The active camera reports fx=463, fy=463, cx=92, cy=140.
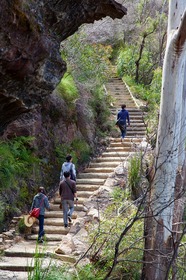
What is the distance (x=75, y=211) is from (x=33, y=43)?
5751mm

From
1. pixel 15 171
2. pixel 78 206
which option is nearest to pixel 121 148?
pixel 78 206

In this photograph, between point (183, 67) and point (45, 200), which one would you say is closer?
point (183, 67)

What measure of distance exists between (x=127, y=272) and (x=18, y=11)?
4.96 meters

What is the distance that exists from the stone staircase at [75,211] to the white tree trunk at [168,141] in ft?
5.21

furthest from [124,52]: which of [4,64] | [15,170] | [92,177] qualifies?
[4,64]

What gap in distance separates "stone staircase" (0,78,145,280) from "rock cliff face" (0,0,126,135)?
105 inches

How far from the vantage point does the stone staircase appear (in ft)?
27.7

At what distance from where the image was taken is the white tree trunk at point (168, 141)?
8.27m

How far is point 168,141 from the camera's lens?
8.34m

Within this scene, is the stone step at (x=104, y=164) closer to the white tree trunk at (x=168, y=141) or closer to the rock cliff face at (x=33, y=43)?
the rock cliff face at (x=33, y=43)

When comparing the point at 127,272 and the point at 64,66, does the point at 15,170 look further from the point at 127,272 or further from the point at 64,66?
the point at 127,272

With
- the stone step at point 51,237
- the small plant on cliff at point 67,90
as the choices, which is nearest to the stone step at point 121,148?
the small plant on cliff at point 67,90

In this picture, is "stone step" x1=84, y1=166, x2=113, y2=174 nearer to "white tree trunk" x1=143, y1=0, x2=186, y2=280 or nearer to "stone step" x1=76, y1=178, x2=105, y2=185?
"stone step" x1=76, y1=178, x2=105, y2=185

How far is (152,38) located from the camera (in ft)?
96.3
